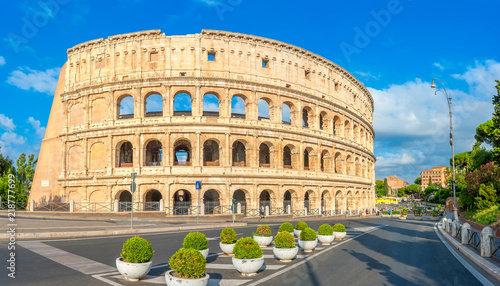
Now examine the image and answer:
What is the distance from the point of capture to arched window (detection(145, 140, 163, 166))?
43.0m

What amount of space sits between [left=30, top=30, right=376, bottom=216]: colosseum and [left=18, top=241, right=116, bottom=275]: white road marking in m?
21.8

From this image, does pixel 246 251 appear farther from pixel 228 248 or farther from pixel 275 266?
pixel 228 248

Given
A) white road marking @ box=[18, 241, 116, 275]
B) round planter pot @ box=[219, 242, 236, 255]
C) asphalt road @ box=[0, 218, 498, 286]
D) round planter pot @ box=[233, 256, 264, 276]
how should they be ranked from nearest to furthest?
1. asphalt road @ box=[0, 218, 498, 286]
2. round planter pot @ box=[233, 256, 264, 276]
3. white road marking @ box=[18, 241, 116, 275]
4. round planter pot @ box=[219, 242, 236, 255]

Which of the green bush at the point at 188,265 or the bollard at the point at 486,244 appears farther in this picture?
the bollard at the point at 486,244

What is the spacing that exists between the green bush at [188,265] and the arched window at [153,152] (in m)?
33.4

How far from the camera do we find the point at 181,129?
125 feet

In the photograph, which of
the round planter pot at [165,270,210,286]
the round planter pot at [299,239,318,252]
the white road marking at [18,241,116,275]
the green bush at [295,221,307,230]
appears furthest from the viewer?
the green bush at [295,221,307,230]

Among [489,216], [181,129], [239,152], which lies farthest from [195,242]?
[239,152]

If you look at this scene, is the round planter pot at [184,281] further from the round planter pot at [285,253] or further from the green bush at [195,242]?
the round planter pot at [285,253]

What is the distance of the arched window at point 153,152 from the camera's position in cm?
4303

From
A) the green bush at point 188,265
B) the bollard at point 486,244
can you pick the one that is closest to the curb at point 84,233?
the green bush at point 188,265

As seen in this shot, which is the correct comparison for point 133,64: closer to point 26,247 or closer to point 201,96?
point 201,96

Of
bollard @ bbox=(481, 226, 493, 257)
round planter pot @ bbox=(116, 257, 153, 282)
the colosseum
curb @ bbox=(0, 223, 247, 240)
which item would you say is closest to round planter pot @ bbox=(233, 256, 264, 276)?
round planter pot @ bbox=(116, 257, 153, 282)

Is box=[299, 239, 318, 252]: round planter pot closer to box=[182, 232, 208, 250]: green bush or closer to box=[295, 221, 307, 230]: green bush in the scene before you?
box=[295, 221, 307, 230]: green bush
